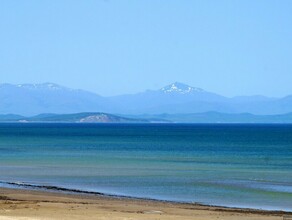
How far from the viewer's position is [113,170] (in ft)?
180

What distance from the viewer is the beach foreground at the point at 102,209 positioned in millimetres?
26172

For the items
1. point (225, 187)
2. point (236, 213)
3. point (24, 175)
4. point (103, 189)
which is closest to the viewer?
point (236, 213)

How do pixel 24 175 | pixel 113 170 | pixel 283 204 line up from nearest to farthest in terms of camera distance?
pixel 283 204, pixel 24 175, pixel 113 170

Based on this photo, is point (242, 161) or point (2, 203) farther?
point (242, 161)

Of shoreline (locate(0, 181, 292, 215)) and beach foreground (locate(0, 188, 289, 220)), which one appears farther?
shoreline (locate(0, 181, 292, 215))

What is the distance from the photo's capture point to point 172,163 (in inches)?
2547

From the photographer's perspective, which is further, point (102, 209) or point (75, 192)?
point (75, 192)

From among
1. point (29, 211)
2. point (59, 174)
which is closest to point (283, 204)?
point (29, 211)

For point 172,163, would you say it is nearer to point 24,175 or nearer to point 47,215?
point 24,175

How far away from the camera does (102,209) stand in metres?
28.8

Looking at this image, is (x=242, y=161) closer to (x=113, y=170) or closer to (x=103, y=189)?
(x=113, y=170)

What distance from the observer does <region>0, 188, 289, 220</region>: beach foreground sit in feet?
85.9

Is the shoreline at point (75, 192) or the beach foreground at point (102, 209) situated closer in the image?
the beach foreground at point (102, 209)

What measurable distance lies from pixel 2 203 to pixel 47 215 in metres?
4.43
